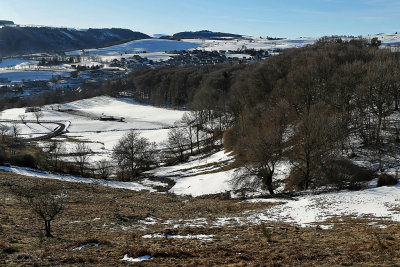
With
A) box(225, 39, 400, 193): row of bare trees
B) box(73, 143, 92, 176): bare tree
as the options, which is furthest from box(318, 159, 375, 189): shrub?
box(73, 143, 92, 176): bare tree

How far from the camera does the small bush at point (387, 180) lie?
30438 millimetres

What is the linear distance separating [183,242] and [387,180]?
2366 cm

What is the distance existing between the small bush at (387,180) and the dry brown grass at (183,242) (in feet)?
40.6

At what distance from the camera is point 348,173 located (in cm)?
3344

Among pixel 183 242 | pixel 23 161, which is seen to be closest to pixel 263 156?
pixel 183 242

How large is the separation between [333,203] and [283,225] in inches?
319

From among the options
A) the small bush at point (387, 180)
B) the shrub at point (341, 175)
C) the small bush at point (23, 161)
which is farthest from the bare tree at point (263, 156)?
the small bush at point (23, 161)

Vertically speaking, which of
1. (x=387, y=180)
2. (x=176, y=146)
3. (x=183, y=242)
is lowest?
(x=176, y=146)

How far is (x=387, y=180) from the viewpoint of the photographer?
1207 inches

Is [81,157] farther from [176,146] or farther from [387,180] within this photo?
[387,180]

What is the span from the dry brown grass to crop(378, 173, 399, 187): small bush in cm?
1236

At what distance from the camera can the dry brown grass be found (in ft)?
40.5

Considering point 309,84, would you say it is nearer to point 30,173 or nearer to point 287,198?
point 287,198

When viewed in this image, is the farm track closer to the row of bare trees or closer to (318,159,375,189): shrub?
the row of bare trees
